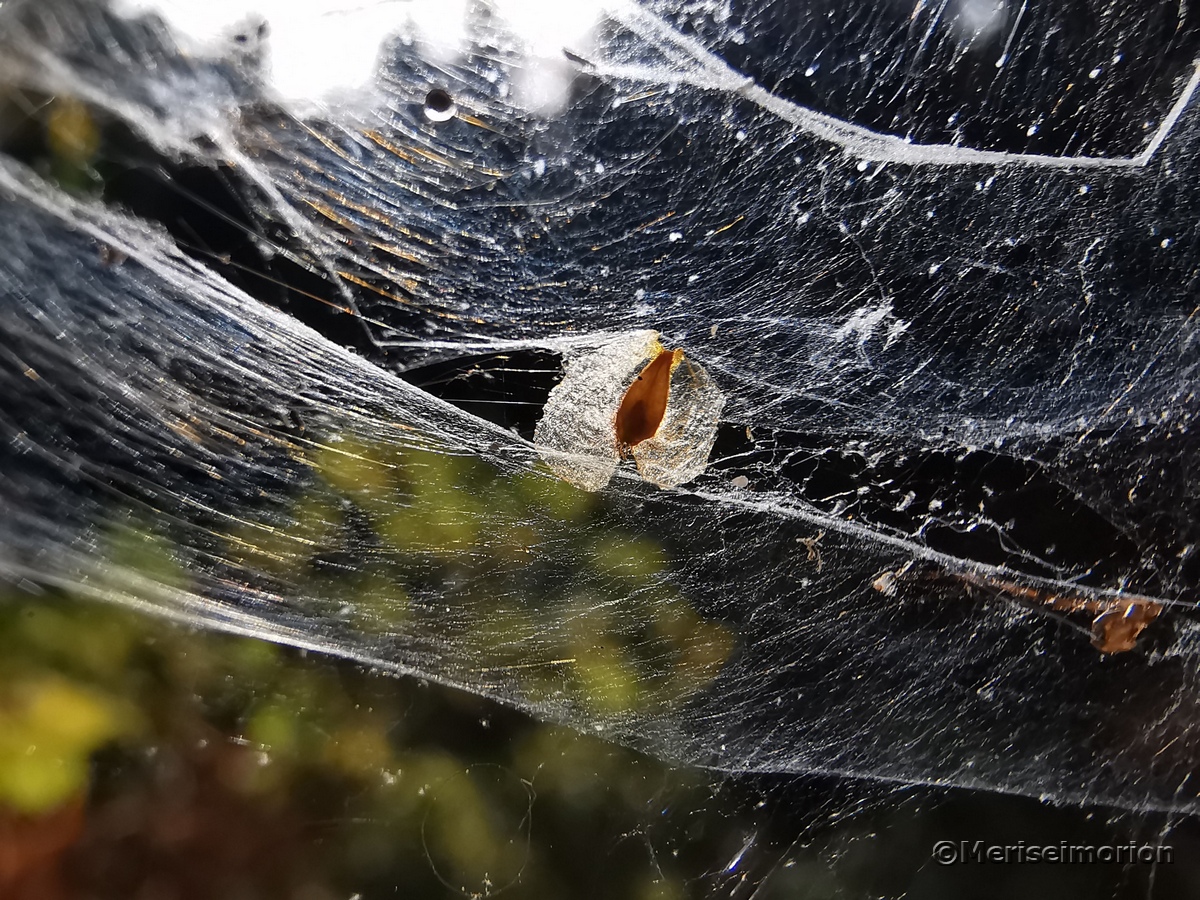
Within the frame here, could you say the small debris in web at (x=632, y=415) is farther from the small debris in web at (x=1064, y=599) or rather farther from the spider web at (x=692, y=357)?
the small debris in web at (x=1064, y=599)

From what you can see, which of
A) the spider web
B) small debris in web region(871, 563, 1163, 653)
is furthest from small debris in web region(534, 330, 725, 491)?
small debris in web region(871, 563, 1163, 653)

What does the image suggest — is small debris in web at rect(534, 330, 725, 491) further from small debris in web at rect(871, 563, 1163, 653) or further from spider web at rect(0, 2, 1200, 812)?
small debris in web at rect(871, 563, 1163, 653)

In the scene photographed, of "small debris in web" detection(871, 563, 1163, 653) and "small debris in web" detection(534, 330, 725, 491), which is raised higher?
"small debris in web" detection(534, 330, 725, 491)

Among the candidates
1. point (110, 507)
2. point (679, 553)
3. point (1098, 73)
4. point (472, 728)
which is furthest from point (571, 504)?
point (1098, 73)

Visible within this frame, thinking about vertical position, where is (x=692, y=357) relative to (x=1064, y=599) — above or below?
above

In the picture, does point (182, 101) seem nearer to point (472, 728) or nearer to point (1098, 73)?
point (472, 728)

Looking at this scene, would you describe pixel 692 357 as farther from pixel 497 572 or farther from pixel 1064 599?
pixel 1064 599

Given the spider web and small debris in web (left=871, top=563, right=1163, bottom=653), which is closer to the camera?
the spider web

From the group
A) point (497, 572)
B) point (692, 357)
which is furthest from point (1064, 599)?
point (497, 572)
